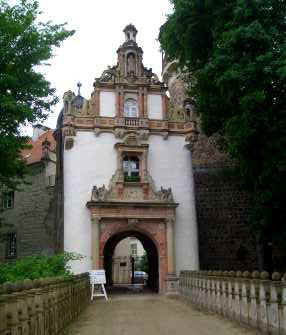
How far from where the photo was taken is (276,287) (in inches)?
347

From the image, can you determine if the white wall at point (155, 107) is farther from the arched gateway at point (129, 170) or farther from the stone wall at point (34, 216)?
the stone wall at point (34, 216)


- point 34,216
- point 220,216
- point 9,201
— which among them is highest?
point 9,201

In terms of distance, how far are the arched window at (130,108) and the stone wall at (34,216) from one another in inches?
350

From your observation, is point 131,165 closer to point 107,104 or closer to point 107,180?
point 107,180

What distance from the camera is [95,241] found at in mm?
21266

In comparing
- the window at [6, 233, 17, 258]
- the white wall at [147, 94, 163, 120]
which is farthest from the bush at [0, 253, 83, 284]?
the window at [6, 233, 17, 258]

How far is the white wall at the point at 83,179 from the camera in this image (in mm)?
21391

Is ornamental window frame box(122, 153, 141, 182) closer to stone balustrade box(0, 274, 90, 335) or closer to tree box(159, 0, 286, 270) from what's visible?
tree box(159, 0, 286, 270)

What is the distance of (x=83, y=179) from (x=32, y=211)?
11090 mm

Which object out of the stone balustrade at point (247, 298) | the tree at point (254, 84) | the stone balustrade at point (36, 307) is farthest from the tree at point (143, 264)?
the stone balustrade at point (36, 307)

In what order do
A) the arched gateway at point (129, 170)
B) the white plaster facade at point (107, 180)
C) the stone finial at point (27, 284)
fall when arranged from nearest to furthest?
1. the stone finial at point (27, 284)
2. the white plaster facade at point (107, 180)
3. the arched gateway at point (129, 170)

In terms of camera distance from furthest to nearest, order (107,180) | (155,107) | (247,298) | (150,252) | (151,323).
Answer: (150,252)
(155,107)
(107,180)
(151,323)
(247,298)

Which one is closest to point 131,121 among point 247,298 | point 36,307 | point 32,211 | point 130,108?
point 130,108

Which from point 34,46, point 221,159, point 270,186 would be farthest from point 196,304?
point 221,159
